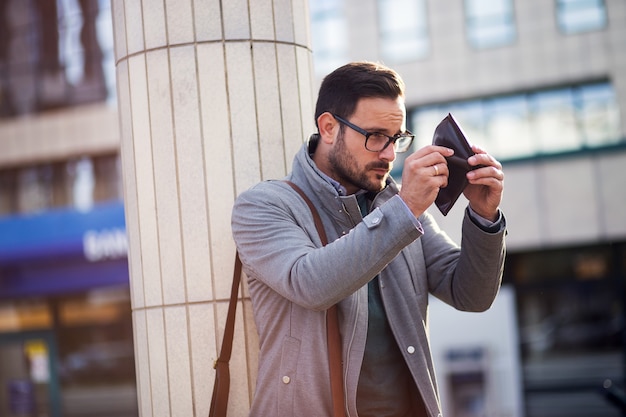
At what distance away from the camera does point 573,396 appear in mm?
15469

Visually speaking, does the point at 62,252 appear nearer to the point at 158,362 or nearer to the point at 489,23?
the point at 489,23

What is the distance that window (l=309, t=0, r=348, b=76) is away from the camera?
1766cm

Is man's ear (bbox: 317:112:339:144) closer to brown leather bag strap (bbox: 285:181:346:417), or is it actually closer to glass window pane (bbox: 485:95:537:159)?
brown leather bag strap (bbox: 285:181:346:417)

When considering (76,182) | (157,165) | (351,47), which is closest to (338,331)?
(157,165)

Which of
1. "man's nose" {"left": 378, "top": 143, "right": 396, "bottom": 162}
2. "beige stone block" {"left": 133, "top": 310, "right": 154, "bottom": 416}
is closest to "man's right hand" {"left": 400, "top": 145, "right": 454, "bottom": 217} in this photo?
"man's nose" {"left": 378, "top": 143, "right": 396, "bottom": 162}

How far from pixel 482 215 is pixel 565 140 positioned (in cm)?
1381

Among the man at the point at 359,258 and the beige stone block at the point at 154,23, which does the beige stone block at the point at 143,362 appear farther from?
the beige stone block at the point at 154,23

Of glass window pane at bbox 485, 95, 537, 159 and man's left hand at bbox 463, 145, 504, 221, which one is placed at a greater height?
glass window pane at bbox 485, 95, 537, 159

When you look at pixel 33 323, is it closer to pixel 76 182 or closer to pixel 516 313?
pixel 76 182

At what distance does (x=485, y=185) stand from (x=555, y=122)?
45.9 feet

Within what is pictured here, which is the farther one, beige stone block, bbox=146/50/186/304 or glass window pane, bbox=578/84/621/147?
glass window pane, bbox=578/84/621/147

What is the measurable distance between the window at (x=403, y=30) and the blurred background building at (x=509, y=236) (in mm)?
27

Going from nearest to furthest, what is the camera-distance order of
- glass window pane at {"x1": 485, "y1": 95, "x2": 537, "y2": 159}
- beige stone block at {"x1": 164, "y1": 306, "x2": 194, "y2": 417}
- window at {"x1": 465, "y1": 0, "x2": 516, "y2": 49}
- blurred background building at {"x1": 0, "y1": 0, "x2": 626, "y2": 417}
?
beige stone block at {"x1": 164, "y1": 306, "x2": 194, "y2": 417} < blurred background building at {"x1": 0, "y1": 0, "x2": 626, "y2": 417} < glass window pane at {"x1": 485, "y1": 95, "x2": 537, "y2": 159} < window at {"x1": 465, "y1": 0, "x2": 516, "y2": 49}

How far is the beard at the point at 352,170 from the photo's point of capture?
309cm
